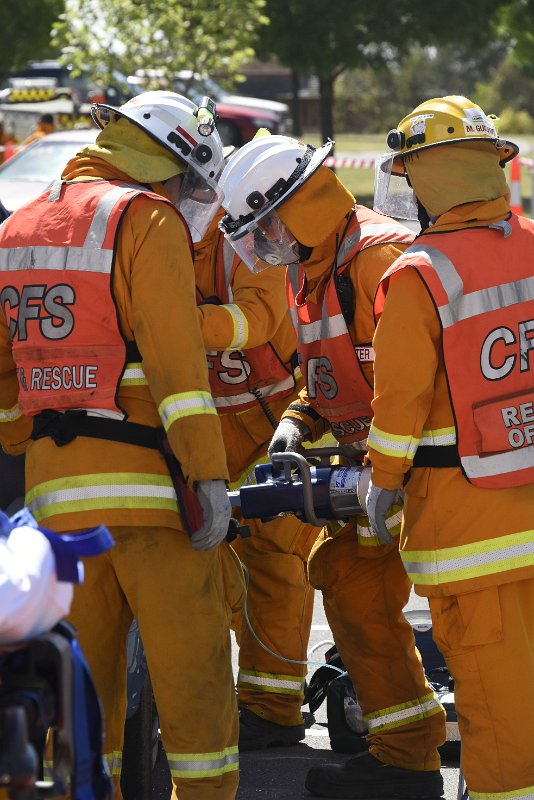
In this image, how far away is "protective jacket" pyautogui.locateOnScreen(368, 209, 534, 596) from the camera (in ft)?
11.3

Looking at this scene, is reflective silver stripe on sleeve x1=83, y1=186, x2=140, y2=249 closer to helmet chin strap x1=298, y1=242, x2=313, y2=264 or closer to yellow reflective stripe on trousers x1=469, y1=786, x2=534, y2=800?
helmet chin strap x1=298, y1=242, x2=313, y2=264

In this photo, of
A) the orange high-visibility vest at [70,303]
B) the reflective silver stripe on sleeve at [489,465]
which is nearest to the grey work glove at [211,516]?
the orange high-visibility vest at [70,303]

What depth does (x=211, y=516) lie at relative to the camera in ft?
11.5

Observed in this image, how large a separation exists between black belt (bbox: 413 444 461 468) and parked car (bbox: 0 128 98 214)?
898cm

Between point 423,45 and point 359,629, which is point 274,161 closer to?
point 359,629

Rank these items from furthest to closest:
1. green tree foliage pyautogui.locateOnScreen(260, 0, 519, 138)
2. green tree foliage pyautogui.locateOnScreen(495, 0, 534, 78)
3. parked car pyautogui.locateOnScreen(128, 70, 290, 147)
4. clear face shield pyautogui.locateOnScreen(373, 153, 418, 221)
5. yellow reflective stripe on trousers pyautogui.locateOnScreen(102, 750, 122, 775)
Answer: green tree foliage pyautogui.locateOnScreen(495, 0, 534, 78) < green tree foliage pyautogui.locateOnScreen(260, 0, 519, 138) < parked car pyautogui.locateOnScreen(128, 70, 290, 147) < clear face shield pyautogui.locateOnScreen(373, 153, 418, 221) < yellow reflective stripe on trousers pyautogui.locateOnScreen(102, 750, 122, 775)

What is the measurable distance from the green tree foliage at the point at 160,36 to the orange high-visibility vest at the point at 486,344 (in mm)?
15652

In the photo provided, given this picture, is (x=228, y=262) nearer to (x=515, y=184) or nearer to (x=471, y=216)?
(x=471, y=216)

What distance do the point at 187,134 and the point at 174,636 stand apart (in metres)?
1.44

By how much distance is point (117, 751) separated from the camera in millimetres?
3709

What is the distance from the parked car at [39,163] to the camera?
1233 centimetres

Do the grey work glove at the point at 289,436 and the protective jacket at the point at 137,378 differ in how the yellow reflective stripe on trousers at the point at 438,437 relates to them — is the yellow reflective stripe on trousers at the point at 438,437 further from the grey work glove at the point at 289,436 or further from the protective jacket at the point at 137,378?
the grey work glove at the point at 289,436

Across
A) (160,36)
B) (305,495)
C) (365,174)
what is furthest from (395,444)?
(365,174)

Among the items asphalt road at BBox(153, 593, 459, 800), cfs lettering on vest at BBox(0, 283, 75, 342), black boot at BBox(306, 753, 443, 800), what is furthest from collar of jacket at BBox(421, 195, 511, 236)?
asphalt road at BBox(153, 593, 459, 800)
